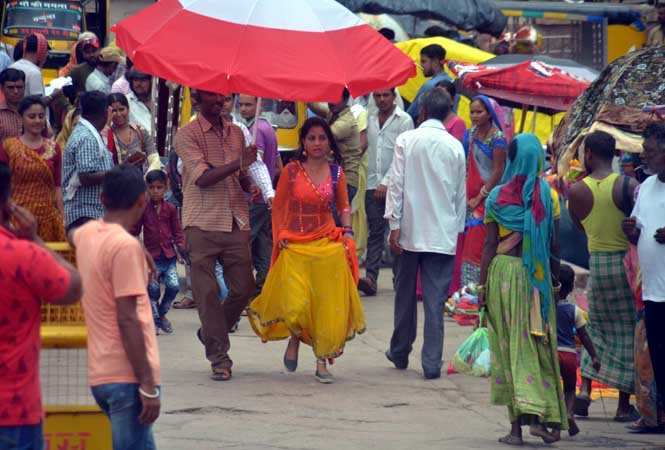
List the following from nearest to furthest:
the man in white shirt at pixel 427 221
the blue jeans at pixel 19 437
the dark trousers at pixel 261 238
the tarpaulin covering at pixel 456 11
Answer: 1. the blue jeans at pixel 19 437
2. the man in white shirt at pixel 427 221
3. the dark trousers at pixel 261 238
4. the tarpaulin covering at pixel 456 11

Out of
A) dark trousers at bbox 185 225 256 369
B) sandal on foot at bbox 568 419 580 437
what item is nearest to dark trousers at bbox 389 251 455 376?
dark trousers at bbox 185 225 256 369

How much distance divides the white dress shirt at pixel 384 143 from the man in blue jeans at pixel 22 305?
901 cm

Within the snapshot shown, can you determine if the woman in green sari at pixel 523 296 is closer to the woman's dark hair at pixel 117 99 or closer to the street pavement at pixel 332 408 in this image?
the street pavement at pixel 332 408

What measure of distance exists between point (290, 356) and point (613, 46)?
17421mm

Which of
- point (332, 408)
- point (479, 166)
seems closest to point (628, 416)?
point (332, 408)

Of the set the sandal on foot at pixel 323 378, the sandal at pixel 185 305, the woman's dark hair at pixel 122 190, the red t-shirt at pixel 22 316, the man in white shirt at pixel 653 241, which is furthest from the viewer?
the sandal at pixel 185 305

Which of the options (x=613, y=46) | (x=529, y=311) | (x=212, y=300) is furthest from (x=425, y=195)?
(x=613, y=46)

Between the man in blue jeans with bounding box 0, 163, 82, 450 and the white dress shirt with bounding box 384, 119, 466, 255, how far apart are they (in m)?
5.43

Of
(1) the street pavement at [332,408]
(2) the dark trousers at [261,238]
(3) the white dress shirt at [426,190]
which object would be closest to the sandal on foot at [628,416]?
(1) the street pavement at [332,408]

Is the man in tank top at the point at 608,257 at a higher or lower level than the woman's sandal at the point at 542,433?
higher

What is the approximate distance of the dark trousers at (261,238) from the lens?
13.2 m

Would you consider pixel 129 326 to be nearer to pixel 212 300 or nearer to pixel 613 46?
pixel 212 300

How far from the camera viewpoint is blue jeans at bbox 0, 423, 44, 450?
17.7ft

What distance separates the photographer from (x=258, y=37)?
31.9ft
